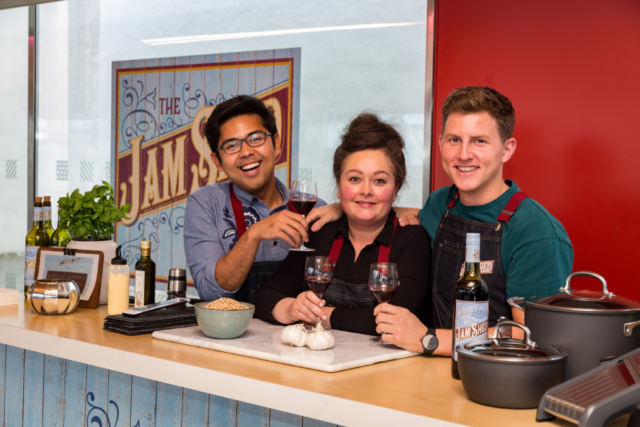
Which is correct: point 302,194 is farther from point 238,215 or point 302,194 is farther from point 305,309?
point 238,215

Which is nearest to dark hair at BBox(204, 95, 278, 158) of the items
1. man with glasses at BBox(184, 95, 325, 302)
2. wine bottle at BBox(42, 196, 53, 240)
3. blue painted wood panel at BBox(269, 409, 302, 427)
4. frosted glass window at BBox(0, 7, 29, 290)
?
man with glasses at BBox(184, 95, 325, 302)

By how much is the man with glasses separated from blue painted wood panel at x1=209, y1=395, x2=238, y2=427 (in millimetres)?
458

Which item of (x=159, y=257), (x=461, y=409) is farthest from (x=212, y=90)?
(x=461, y=409)

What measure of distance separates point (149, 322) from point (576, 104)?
1943mm

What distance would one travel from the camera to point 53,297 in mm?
2150

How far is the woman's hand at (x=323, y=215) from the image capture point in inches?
85.6

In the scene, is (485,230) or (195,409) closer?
(485,230)

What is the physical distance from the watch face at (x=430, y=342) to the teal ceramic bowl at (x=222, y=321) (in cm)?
49

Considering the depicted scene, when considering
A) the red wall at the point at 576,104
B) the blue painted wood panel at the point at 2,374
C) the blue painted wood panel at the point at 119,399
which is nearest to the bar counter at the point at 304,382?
the blue painted wood panel at the point at 119,399

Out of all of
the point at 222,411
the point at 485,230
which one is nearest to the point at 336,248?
the point at 485,230

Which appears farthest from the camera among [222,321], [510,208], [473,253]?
[510,208]

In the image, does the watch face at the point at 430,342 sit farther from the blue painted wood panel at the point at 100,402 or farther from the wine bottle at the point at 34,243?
the wine bottle at the point at 34,243

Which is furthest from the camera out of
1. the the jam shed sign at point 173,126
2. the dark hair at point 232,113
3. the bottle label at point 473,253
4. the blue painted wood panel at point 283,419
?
the the jam shed sign at point 173,126

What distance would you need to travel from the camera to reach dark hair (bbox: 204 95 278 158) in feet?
7.88
